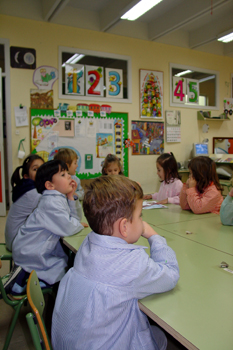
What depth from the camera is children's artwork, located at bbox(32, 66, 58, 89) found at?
4.32 m

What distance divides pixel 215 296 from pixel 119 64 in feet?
15.6

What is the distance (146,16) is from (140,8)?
3.26 feet

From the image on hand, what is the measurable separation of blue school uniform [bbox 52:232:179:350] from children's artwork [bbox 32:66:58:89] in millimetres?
3977

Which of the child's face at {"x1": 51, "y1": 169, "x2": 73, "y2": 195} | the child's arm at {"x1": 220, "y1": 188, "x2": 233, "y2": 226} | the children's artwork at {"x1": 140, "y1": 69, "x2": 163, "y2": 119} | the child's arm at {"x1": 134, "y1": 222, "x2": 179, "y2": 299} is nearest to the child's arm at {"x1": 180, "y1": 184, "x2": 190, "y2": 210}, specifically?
the child's arm at {"x1": 220, "y1": 188, "x2": 233, "y2": 226}

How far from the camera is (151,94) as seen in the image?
525 cm

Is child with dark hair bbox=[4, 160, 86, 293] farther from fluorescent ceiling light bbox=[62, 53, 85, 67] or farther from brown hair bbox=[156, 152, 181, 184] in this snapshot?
fluorescent ceiling light bbox=[62, 53, 85, 67]

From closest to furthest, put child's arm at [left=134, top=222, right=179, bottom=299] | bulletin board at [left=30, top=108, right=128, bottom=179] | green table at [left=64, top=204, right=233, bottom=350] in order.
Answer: green table at [left=64, top=204, right=233, bottom=350] → child's arm at [left=134, top=222, right=179, bottom=299] → bulletin board at [left=30, top=108, right=128, bottom=179]

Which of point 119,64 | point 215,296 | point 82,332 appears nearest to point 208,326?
point 215,296

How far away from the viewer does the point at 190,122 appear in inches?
227

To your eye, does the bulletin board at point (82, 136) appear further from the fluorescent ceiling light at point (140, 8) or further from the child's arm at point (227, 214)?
the child's arm at point (227, 214)

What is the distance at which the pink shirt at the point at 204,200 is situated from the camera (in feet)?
6.87

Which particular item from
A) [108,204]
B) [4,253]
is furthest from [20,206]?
[108,204]

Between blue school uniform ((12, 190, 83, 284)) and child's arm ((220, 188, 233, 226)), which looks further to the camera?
child's arm ((220, 188, 233, 226))

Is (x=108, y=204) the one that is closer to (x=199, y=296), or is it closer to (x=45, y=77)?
(x=199, y=296)
